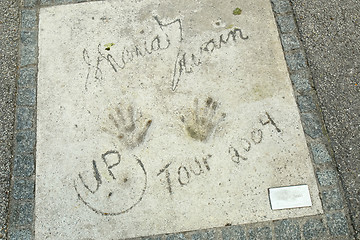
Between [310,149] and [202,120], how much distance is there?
2.27 feet

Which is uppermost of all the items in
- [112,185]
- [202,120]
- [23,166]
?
[202,120]

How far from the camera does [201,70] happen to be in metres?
2.40

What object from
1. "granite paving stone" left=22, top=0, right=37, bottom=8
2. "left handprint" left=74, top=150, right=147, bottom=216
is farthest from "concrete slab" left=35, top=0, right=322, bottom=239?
"granite paving stone" left=22, top=0, right=37, bottom=8

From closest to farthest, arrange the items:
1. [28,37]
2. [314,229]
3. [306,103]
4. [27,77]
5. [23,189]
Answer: [314,229] < [23,189] < [306,103] < [27,77] < [28,37]

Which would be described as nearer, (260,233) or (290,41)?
(260,233)

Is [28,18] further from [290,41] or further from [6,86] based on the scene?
[290,41]

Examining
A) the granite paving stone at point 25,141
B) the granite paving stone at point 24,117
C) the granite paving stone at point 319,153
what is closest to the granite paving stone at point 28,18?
the granite paving stone at point 24,117

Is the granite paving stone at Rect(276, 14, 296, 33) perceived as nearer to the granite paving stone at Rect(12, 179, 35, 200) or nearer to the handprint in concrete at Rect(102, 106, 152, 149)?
the handprint in concrete at Rect(102, 106, 152, 149)

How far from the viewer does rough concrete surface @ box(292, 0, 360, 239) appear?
2.21m

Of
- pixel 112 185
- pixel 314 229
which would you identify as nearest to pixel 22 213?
pixel 112 185

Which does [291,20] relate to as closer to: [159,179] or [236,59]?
[236,59]

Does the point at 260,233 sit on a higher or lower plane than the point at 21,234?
lower

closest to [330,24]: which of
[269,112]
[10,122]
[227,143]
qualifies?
[269,112]

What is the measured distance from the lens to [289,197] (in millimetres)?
2141
